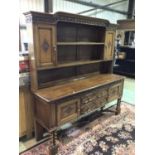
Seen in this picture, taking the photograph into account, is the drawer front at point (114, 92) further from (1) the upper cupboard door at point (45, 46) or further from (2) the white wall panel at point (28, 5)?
(2) the white wall panel at point (28, 5)

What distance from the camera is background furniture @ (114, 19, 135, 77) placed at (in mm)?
5895

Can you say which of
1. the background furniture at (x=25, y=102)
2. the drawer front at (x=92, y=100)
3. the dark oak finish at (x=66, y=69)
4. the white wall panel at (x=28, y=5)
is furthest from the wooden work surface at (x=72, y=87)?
the white wall panel at (x=28, y=5)

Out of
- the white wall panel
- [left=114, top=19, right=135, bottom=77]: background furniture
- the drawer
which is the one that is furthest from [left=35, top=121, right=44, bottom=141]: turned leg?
[left=114, top=19, right=135, bottom=77]: background furniture

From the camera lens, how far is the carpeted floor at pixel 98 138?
2023mm

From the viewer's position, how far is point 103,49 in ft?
8.98

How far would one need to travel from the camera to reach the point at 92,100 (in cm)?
230

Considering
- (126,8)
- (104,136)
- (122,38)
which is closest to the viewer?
(104,136)

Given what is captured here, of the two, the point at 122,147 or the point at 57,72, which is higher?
the point at 57,72

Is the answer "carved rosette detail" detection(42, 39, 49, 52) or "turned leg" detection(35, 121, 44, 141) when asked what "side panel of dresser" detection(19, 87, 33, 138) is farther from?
"carved rosette detail" detection(42, 39, 49, 52)

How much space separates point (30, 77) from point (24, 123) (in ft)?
2.19
